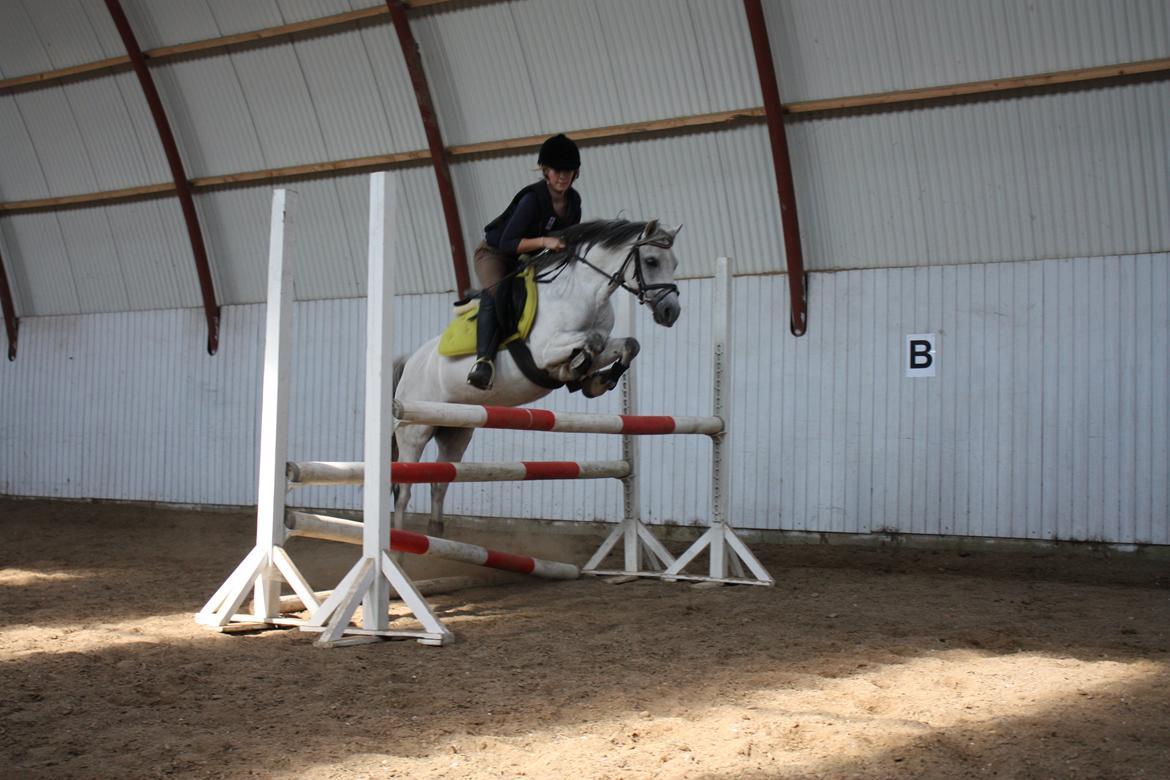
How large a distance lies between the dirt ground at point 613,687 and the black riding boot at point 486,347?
3.38 feet

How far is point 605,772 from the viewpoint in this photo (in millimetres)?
2219

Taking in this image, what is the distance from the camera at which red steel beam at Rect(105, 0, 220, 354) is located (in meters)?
10.2

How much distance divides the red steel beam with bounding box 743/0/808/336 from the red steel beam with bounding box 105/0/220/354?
6.00m

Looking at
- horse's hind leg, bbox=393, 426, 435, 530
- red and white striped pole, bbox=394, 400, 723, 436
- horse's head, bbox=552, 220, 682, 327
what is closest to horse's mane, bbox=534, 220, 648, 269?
horse's head, bbox=552, 220, 682, 327

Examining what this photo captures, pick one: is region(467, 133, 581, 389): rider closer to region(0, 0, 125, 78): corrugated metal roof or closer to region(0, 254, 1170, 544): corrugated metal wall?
region(0, 254, 1170, 544): corrugated metal wall

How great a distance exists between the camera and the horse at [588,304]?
472cm

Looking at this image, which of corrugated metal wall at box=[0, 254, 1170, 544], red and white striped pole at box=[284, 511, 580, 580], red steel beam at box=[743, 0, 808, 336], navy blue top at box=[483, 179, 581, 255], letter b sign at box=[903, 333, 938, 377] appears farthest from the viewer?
letter b sign at box=[903, 333, 938, 377]

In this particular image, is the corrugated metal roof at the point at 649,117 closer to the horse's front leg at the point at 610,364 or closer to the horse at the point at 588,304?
the horse at the point at 588,304

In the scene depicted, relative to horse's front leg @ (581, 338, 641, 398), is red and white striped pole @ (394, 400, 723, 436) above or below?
below

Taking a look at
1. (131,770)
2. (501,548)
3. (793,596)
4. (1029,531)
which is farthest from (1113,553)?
(131,770)

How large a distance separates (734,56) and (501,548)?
4.22 metres

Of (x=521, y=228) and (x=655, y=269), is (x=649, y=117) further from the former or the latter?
(x=655, y=269)

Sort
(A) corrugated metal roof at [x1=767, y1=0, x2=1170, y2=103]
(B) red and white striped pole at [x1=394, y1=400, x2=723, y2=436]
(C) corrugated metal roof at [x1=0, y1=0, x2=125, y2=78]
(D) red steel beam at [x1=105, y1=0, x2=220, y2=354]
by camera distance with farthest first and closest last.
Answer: (C) corrugated metal roof at [x1=0, y1=0, x2=125, y2=78], (D) red steel beam at [x1=105, y1=0, x2=220, y2=354], (A) corrugated metal roof at [x1=767, y1=0, x2=1170, y2=103], (B) red and white striped pole at [x1=394, y1=400, x2=723, y2=436]

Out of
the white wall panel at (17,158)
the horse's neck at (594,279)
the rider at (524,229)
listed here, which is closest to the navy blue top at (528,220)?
the rider at (524,229)
